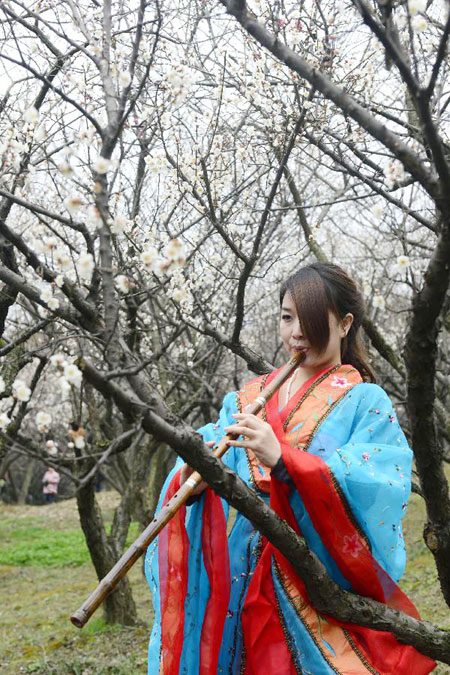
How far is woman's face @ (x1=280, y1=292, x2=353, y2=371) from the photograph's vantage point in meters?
2.66

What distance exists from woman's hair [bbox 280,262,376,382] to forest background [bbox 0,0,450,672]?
0.74 feet

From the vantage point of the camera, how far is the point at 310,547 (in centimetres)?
232

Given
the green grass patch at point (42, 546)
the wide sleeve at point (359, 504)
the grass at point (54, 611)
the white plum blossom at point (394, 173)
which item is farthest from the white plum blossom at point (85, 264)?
the green grass patch at point (42, 546)

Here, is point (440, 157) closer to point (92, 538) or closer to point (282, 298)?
point (282, 298)

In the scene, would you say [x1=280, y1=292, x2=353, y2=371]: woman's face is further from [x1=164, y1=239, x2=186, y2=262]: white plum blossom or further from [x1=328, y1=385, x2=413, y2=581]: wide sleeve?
[x1=164, y1=239, x2=186, y2=262]: white plum blossom

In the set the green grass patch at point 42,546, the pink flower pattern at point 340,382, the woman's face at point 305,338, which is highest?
the woman's face at point 305,338

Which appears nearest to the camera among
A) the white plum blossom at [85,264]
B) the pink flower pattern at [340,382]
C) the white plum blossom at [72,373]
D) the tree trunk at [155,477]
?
the white plum blossom at [72,373]

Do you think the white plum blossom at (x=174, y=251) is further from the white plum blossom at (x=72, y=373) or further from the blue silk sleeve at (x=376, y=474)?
the blue silk sleeve at (x=376, y=474)

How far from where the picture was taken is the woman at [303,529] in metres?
2.23

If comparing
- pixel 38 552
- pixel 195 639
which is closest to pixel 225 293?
pixel 195 639

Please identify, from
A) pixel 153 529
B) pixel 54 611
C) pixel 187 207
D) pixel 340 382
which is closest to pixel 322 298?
pixel 340 382

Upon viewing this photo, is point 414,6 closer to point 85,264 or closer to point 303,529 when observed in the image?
point 85,264

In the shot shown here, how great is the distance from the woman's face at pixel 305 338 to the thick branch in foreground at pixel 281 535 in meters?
0.86

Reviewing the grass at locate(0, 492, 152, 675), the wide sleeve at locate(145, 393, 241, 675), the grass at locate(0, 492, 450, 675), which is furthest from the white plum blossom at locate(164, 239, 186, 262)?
the grass at locate(0, 492, 152, 675)
